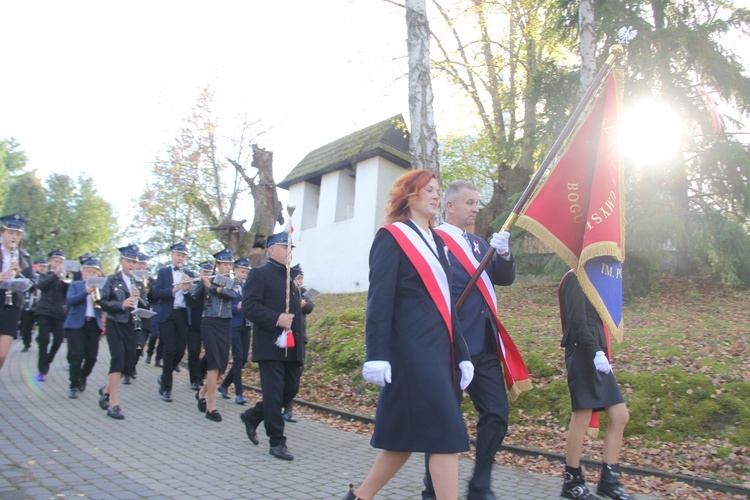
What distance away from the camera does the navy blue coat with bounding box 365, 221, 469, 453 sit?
11.8ft

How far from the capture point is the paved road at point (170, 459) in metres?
5.20

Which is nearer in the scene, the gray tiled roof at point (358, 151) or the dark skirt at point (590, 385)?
the dark skirt at point (590, 385)

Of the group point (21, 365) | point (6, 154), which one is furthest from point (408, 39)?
point (6, 154)

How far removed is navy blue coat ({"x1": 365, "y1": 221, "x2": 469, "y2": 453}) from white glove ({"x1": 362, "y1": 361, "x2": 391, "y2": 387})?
0.19 feet

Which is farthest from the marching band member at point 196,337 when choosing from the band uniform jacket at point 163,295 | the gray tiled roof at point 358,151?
the gray tiled roof at point 358,151

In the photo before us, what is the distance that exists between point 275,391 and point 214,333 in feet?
8.59

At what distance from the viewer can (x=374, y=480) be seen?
375 cm

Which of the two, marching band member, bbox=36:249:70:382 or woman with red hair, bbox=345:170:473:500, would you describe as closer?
woman with red hair, bbox=345:170:473:500

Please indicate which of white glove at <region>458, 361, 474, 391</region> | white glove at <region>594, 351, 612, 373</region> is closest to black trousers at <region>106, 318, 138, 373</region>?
white glove at <region>458, 361, 474, 391</region>

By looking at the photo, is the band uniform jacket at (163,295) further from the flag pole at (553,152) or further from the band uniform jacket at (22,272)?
the flag pole at (553,152)

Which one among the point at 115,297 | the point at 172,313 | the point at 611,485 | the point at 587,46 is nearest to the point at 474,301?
the point at 611,485

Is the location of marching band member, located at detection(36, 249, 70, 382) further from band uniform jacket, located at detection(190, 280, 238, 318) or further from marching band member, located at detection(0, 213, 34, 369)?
marching band member, located at detection(0, 213, 34, 369)

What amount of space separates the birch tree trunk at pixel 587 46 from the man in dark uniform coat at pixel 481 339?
8601 mm

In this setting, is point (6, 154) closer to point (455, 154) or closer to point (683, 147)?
point (455, 154)
